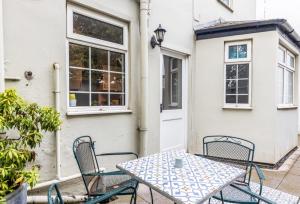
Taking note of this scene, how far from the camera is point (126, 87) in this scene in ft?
13.9

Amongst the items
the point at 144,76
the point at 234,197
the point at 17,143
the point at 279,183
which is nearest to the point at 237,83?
the point at 279,183

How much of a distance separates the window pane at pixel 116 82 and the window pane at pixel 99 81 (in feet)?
0.37

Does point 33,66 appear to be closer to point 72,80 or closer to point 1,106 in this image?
point 72,80

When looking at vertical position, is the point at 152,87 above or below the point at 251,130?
above

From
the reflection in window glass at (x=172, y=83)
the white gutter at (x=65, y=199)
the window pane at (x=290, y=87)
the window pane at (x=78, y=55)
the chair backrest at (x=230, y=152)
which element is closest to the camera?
the white gutter at (x=65, y=199)

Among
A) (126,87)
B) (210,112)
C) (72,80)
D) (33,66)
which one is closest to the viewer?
(33,66)

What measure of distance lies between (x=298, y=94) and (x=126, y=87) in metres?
5.56

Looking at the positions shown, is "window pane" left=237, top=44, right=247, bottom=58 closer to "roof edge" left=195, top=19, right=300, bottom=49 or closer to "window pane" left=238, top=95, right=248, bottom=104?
"roof edge" left=195, top=19, right=300, bottom=49

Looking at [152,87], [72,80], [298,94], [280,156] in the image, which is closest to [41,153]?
[72,80]

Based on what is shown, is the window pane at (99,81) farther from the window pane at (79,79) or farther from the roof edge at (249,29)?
the roof edge at (249,29)

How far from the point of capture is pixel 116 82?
412 cm

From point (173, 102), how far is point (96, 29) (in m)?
2.56

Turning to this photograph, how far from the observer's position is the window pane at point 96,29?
347 cm

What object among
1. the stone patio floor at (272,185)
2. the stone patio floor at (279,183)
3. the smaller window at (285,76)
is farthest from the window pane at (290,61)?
the stone patio floor at (279,183)
